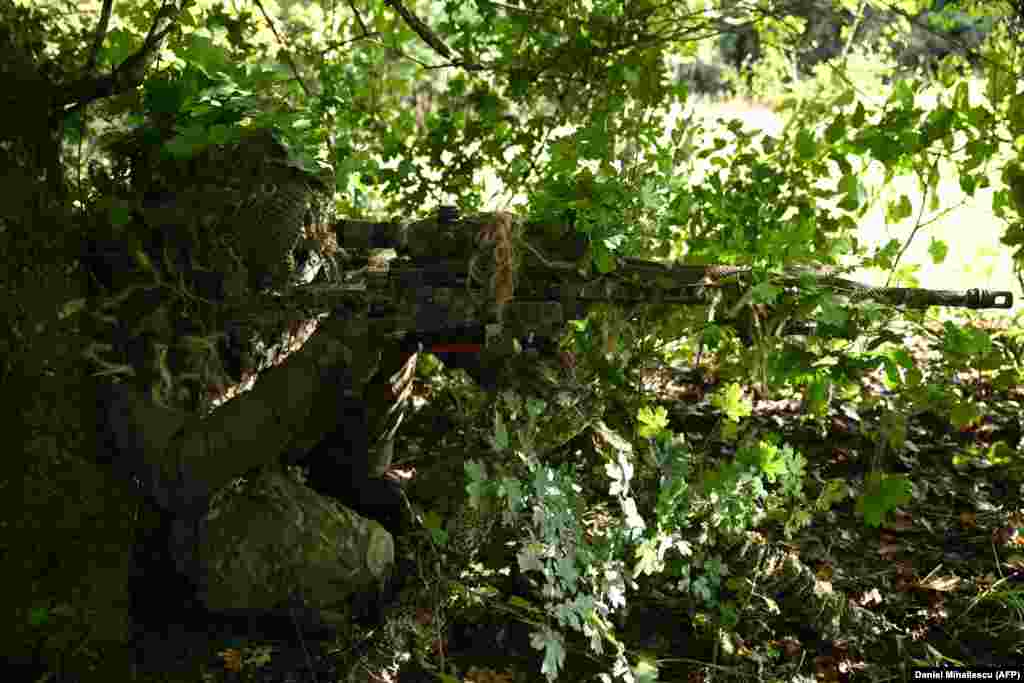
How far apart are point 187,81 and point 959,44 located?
2.66m

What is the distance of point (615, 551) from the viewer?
118 inches

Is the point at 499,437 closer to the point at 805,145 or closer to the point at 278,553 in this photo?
the point at 278,553

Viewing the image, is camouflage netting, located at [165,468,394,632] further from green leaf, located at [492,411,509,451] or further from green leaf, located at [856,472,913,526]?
green leaf, located at [856,472,913,526]

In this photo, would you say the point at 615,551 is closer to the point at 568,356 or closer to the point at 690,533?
the point at 568,356

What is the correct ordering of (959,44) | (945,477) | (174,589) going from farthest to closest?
(945,477)
(959,44)
(174,589)

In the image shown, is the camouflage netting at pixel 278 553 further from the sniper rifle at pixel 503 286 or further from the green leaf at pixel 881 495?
the green leaf at pixel 881 495

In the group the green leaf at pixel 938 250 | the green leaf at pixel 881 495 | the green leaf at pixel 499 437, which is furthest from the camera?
the green leaf at pixel 938 250

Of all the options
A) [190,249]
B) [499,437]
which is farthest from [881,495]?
[190,249]

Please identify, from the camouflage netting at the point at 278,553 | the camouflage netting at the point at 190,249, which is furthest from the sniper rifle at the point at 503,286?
the camouflage netting at the point at 278,553

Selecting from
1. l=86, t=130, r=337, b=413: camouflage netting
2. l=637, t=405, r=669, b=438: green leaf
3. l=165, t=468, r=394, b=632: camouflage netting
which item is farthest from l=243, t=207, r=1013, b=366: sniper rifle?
l=165, t=468, r=394, b=632: camouflage netting

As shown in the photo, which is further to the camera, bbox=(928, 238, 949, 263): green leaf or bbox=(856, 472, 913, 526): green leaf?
bbox=(928, 238, 949, 263): green leaf

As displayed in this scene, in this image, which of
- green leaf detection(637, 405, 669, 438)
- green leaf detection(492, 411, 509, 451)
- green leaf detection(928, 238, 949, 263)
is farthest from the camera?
green leaf detection(928, 238, 949, 263)

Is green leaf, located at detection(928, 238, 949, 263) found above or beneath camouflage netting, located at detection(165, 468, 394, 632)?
above

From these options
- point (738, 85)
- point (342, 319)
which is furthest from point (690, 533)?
point (738, 85)
